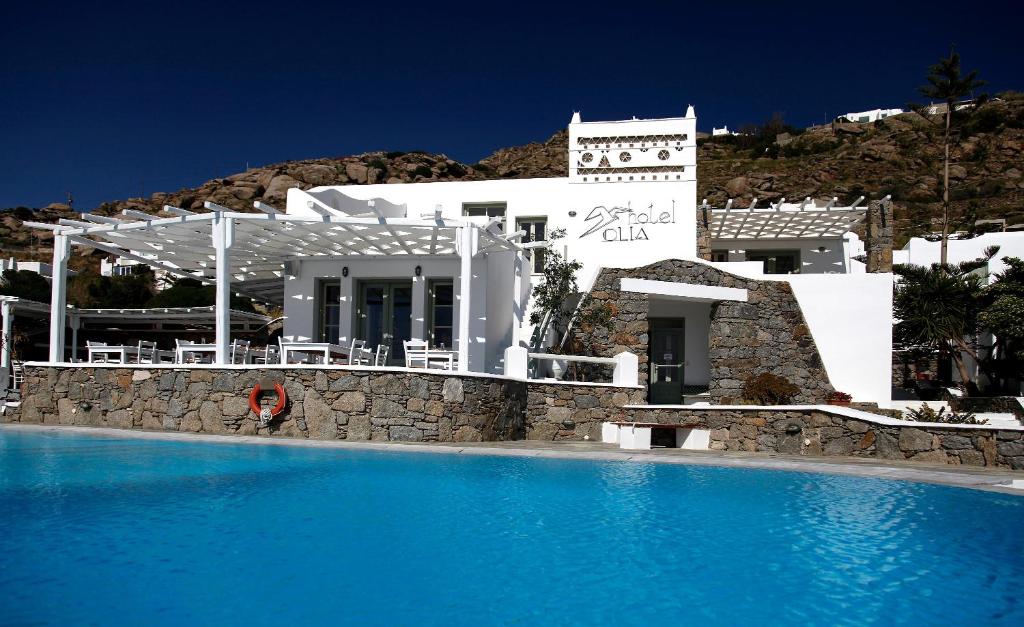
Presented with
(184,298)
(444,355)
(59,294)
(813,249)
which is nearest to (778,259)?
(813,249)

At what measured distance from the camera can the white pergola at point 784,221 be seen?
24.2 m

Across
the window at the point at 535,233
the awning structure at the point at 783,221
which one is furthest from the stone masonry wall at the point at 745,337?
Result: the awning structure at the point at 783,221

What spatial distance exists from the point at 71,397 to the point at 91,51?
29.8 metres

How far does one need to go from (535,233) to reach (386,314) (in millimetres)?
5557

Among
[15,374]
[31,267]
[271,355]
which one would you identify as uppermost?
[31,267]

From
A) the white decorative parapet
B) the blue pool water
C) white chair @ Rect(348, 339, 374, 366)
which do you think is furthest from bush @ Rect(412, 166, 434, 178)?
the blue pool water

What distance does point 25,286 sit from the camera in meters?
38.2

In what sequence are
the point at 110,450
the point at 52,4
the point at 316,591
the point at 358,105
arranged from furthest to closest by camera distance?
the point at 358,105 → the point at 52,4 → the point at 110,450 → the point at 316,591

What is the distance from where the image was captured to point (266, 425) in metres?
15.4

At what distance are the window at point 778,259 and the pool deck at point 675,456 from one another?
15.0m

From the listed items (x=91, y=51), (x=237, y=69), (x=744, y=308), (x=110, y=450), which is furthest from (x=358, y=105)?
(x=110, y=450)

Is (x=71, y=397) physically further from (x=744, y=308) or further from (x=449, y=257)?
(x=744, y=308)

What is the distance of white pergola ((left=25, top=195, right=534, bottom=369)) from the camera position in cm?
1616

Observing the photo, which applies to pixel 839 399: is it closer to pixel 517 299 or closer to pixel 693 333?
pixel 693 333
